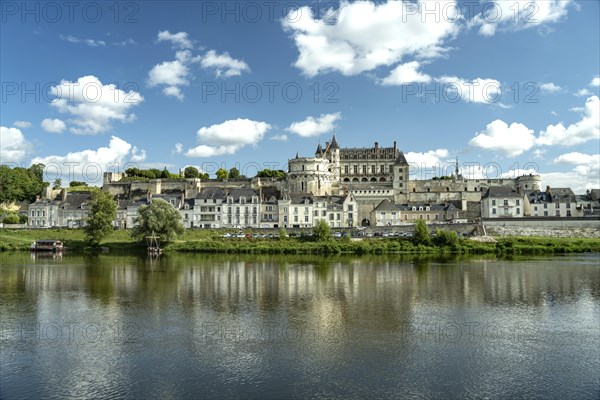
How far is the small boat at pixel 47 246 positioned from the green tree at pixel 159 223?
6.57 metres

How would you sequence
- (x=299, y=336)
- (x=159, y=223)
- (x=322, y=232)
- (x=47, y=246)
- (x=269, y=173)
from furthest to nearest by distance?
(x=269, y=173) → (x=322, y=232) → (x=47, y=246) → (x=159, y=223) → (x=299, y=336)

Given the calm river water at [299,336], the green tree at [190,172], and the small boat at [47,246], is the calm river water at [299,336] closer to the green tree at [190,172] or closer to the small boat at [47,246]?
the small boat at [47,246]

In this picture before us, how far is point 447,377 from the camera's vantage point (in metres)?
10.6

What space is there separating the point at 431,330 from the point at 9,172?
59.2 metres

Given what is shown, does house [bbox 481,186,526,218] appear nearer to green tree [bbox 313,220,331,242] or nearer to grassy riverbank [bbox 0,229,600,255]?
grassy riverbank [bbox 0,229,600,255]

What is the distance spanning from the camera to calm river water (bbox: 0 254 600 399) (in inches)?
396

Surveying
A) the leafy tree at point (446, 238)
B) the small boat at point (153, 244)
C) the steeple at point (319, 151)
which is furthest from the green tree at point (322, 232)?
the steeple at point (319, 151)

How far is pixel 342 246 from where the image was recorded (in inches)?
1542

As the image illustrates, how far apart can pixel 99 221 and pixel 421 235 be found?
84.5ft

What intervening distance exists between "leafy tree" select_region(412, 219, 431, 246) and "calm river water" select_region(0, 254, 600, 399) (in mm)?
14817

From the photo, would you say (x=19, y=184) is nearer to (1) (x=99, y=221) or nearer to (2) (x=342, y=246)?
(1) (x=99, y=221)

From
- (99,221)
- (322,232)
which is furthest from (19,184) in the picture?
(322,232)

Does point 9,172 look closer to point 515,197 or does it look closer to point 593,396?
point 515,197

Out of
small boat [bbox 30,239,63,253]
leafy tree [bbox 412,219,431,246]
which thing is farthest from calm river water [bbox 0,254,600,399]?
small boat [bbox 30,239,63,253]
